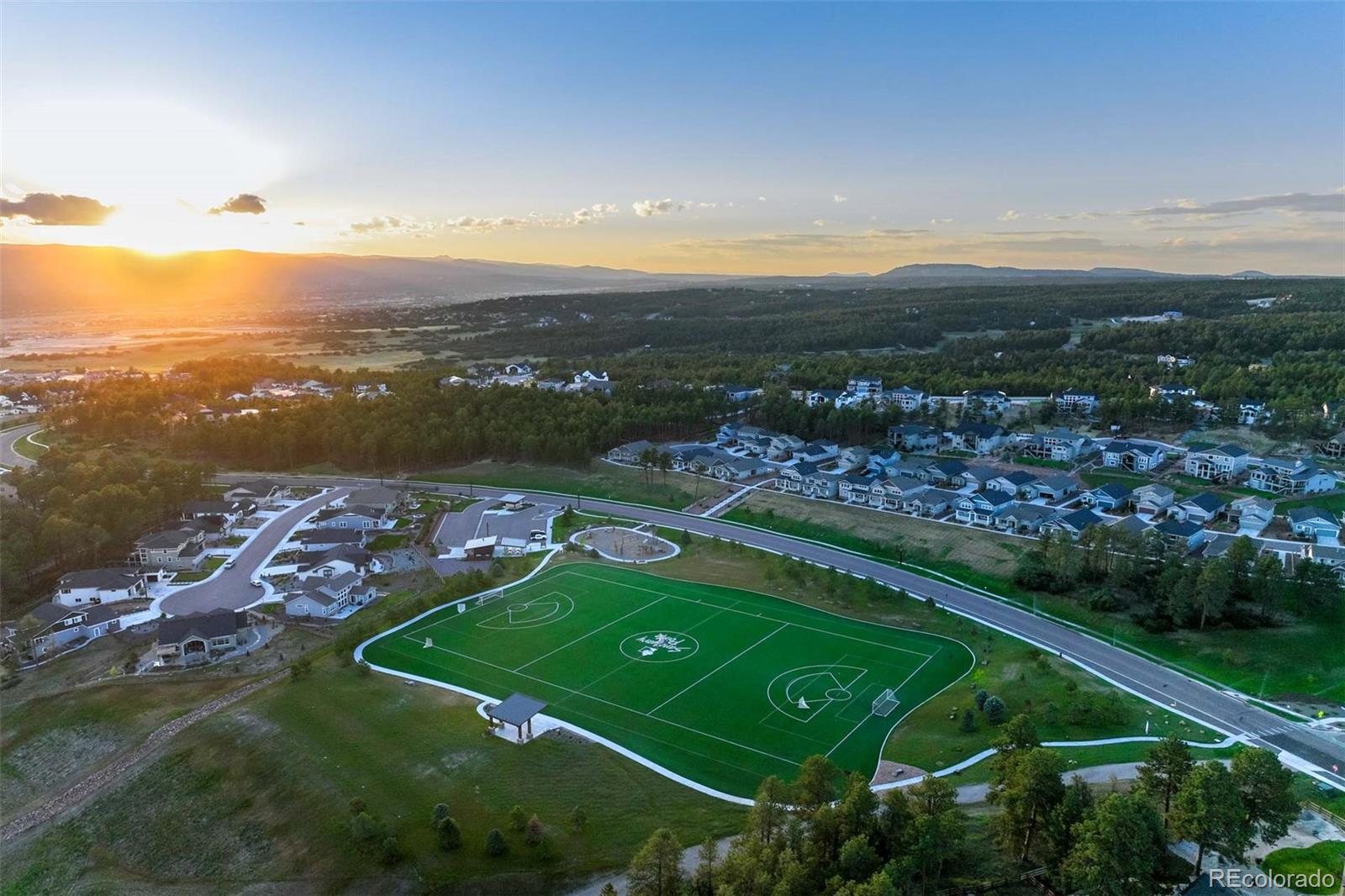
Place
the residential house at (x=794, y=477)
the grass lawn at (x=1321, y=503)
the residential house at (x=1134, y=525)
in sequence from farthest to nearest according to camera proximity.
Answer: the residential house at (x=794, y=477) → the grass lawn at (x=1321, y=503) → the residential house at (x=1134, y=525)

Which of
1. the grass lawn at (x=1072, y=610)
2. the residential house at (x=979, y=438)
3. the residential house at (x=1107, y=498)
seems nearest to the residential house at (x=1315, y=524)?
the residential house at (x=1107, y=498)

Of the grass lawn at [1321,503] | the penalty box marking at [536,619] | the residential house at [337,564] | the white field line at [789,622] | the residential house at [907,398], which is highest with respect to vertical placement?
the residential house at [907,398]

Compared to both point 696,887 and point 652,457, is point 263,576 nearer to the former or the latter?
point 652,457

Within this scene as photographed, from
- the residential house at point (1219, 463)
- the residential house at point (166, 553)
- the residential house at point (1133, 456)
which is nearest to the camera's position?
the residential house at point (166, 553)

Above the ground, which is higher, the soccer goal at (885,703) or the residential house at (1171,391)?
the residential house at (1171,391)

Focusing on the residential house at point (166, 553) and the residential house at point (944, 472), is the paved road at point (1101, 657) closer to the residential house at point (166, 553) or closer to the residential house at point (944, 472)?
the residential house at point (944, 472)

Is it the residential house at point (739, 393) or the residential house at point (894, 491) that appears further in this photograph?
the residential house at point (739, 393)

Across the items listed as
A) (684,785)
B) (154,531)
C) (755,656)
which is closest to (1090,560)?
(755,656)

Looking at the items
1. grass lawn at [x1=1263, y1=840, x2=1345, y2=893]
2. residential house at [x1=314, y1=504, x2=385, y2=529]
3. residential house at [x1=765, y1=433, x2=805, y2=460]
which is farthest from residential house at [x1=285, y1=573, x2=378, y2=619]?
grass lawn at [x1=1263, y1=840, x2=1345, y2=893]

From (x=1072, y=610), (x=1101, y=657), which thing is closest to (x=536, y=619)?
(x=1101, y=657)
